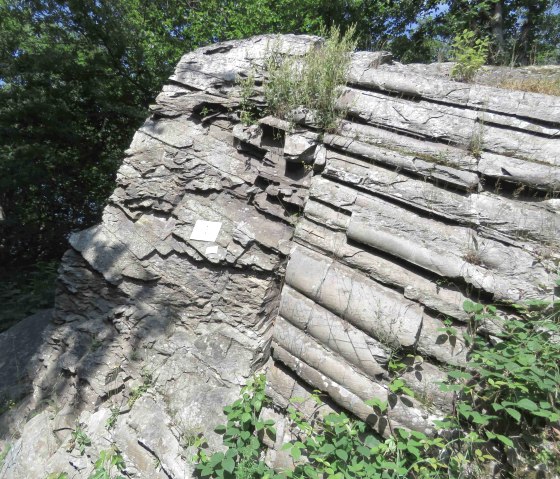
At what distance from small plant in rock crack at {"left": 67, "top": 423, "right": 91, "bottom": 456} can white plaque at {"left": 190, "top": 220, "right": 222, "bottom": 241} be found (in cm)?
210

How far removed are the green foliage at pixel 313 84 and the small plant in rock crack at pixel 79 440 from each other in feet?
12.3

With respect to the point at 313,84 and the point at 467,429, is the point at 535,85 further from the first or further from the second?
the point at 467,429

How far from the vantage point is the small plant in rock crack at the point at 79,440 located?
11.2ft

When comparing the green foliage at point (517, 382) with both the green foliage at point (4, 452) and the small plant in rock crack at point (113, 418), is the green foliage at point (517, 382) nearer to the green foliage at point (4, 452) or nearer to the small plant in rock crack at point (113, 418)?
the small plant in rock crack at point (113, 418)

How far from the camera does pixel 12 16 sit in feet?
26.5

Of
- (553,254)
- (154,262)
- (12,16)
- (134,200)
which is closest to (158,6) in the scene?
(12,16)

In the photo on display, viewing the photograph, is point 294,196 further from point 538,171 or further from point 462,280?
point 538,171

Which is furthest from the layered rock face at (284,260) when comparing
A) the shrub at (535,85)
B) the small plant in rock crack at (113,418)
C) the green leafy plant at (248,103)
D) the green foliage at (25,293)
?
the green foliage at (25,293)

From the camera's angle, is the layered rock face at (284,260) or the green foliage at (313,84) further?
the green foliage at (313,84)

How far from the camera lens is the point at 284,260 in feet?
Result: 12.7

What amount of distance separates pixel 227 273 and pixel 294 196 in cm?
107

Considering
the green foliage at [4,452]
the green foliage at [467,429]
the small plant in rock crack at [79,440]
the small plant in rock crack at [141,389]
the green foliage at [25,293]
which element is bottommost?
the green foliage at [25,293]

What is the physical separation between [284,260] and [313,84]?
201cm

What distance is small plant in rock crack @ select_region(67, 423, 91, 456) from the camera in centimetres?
342
